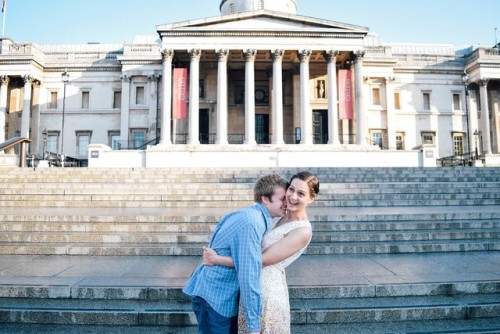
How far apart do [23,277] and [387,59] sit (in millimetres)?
34931

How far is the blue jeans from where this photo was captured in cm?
249

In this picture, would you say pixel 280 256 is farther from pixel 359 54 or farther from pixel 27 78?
pixel 27 78

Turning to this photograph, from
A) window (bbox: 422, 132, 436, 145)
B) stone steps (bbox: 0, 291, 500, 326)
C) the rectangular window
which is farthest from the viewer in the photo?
the rectangular window

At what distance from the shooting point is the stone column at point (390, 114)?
1315 inches

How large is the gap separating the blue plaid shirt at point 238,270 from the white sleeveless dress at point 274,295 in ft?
0.33

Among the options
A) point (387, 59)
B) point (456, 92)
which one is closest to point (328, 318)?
point (387, 59)

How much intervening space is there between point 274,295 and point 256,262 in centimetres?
34

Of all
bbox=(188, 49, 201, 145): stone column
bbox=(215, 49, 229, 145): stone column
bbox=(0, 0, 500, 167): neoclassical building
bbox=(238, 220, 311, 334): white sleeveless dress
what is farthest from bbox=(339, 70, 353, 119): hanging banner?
bbox=(238, 220, 311, 334): white sleeveless dress

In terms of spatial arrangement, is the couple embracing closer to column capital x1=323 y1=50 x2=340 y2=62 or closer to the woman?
the woman

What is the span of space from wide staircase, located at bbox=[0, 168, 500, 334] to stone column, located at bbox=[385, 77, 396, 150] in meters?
19.8

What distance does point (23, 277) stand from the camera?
5.35 m

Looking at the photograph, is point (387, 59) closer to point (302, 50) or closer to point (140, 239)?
point (302, 50)

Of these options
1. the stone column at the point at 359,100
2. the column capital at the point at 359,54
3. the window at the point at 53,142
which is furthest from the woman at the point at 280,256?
the window at the point at 53,142

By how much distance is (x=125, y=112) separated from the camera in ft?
111
